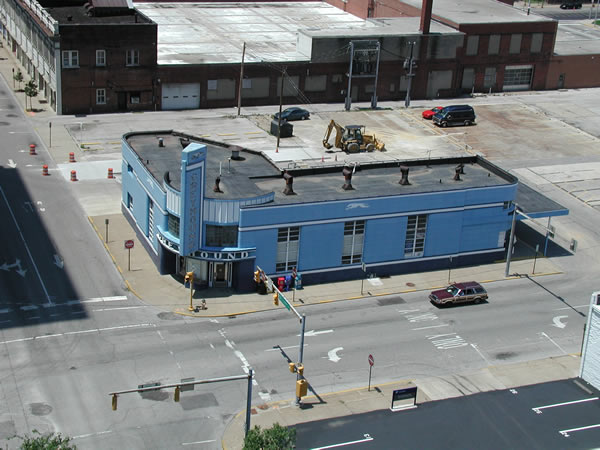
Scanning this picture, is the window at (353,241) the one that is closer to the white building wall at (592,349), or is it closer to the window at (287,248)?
the window at (287,248)

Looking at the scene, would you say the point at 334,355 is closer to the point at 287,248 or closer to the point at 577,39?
the point at 287,248

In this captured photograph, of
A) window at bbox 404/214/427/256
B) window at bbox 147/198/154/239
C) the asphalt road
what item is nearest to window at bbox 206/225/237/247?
window at bbox 147/198/154/239

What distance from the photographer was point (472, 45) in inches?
4343

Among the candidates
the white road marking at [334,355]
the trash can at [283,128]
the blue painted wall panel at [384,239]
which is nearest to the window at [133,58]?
the trash can at [283,128]

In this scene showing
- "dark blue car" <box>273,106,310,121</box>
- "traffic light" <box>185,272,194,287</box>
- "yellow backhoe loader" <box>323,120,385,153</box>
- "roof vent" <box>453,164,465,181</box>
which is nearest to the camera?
"traffic light" <box>185,272,194,287</box>

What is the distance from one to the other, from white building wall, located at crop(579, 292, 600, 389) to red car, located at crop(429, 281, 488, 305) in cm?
969

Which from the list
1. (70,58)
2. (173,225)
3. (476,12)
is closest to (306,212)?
(173,225)

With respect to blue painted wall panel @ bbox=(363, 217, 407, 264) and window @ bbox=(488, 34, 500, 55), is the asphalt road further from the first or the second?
window @ bbox=(488, 34, 500, 55)

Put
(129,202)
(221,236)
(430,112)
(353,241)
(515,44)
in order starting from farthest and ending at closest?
1. (515,44)
2. (430,112)
3. (129,202)
4. (353,241)
5. (221,236)

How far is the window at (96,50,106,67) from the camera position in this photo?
9300 cm

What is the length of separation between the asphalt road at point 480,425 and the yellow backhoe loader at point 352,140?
137 ft

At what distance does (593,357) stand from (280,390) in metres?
17.2

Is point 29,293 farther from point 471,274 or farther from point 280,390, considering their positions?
point 471,274

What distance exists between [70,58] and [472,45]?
46.4m
